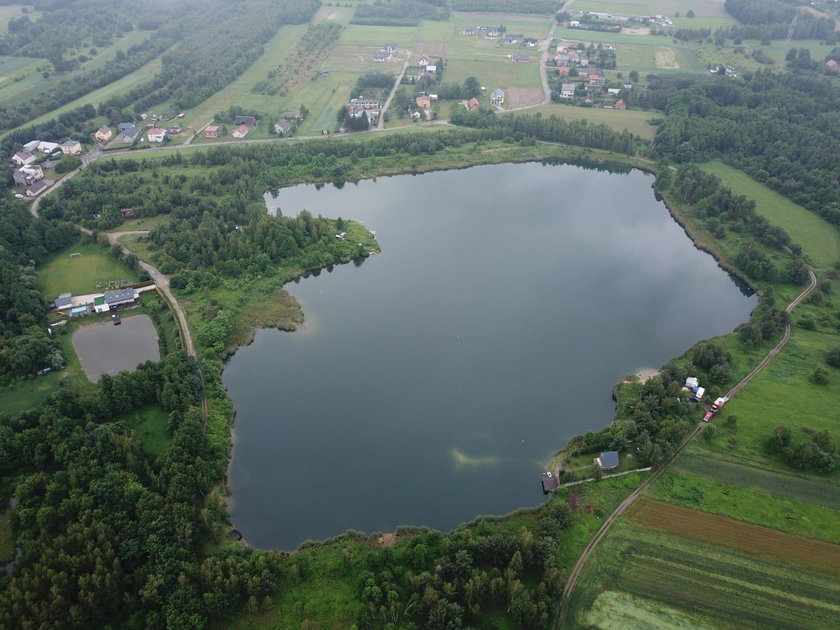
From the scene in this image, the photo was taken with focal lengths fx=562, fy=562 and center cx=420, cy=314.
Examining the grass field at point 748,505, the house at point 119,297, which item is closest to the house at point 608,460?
the grass field at point 748,505

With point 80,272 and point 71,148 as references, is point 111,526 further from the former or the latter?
point 71,148

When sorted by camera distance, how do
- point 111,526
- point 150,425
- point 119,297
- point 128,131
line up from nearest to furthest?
point 111,526 < point 150,425 < point 119,297 < point 128,131

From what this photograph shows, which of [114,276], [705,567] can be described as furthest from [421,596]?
[114,276]

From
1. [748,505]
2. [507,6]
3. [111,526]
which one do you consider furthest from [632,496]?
[507,6]

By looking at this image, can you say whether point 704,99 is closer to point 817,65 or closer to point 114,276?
point 817,65

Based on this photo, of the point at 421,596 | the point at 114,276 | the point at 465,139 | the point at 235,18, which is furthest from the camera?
the point at 235,18

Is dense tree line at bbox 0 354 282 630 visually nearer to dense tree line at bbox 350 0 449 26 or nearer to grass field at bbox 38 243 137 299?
grass field at bbox 38 243 137 299
